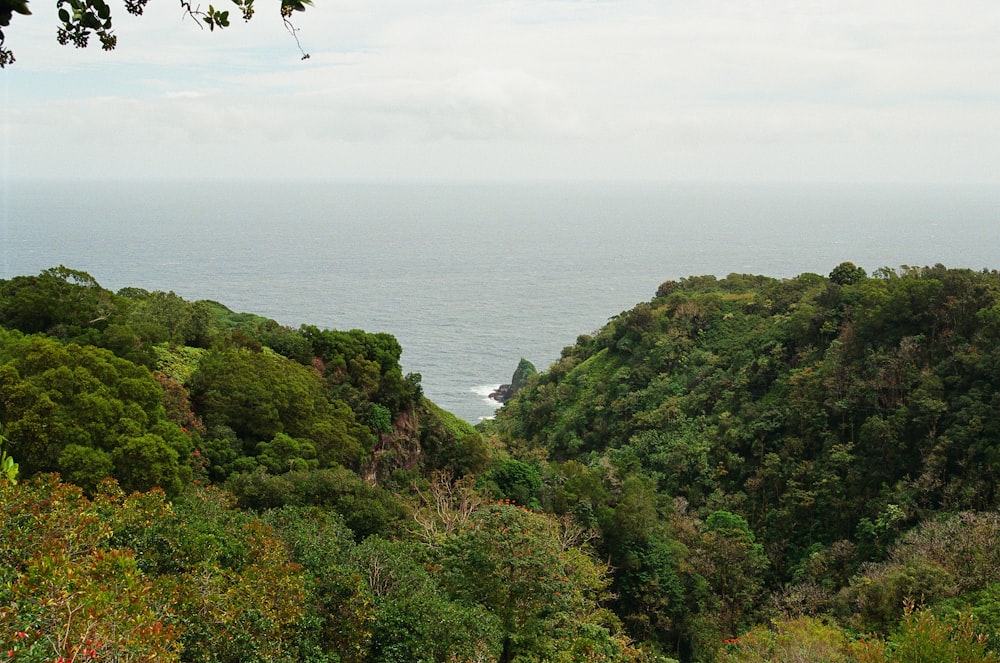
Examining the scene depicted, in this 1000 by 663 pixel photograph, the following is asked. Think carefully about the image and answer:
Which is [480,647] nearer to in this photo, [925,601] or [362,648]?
[362,648]

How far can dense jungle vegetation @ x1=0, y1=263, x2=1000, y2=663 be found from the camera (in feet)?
39.3

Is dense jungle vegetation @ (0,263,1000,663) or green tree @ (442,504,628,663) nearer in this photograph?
dense jungle vegetation @ (0,263,1000,663)

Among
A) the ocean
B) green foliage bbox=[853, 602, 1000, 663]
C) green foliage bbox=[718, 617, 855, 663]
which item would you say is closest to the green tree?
green foliage bbox=[718, 617, 855, 663]

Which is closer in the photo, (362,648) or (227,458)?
(362,648)

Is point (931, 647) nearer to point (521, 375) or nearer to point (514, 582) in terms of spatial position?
point (514, 582)

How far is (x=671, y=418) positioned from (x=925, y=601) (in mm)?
21846

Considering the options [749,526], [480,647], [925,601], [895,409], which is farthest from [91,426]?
[895,409]

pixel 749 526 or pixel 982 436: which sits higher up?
pixel 982 436

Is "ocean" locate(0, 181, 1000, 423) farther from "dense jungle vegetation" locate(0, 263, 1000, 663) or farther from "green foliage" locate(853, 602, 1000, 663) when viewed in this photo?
"green foliage" locate(853, 602, 1000, 663)

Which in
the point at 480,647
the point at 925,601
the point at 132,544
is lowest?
the point at 925,601

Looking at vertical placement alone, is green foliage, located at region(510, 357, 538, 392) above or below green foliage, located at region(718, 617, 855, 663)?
below

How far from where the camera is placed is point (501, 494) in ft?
93.0

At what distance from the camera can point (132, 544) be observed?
12.8 m

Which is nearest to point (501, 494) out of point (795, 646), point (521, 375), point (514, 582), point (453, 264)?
point (514, 582)
